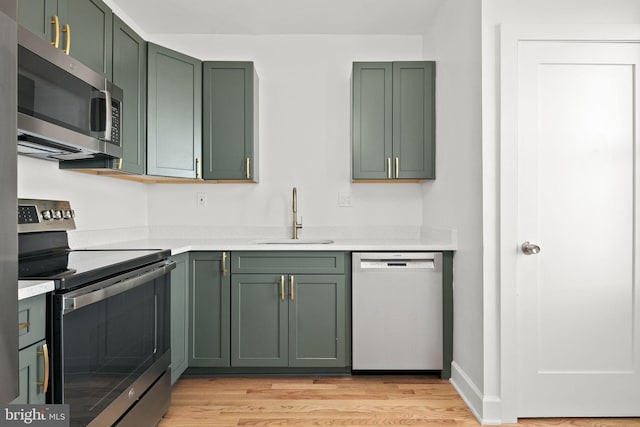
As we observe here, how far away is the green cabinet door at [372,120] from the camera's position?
3.01m

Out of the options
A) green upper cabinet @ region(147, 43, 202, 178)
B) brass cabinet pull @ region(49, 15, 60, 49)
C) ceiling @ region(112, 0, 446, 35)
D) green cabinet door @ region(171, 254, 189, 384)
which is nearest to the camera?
brass cabinet pull @ region(49, 15, 60, 49)

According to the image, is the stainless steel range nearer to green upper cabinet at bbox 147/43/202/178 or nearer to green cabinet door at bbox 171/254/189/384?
green cabinet door at bbox 171/254/189/384

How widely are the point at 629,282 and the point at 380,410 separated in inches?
57.0

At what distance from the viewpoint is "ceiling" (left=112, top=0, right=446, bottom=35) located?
9.48ft

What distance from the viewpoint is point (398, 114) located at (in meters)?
3.02

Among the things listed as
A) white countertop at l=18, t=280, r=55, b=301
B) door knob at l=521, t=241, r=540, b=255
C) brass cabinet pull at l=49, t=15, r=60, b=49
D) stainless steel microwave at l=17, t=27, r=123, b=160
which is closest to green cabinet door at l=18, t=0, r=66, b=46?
brass cabinet pull at l=49, t=15, r=60, b=49

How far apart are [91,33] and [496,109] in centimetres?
203

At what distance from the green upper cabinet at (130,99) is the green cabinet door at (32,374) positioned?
1.17 meters

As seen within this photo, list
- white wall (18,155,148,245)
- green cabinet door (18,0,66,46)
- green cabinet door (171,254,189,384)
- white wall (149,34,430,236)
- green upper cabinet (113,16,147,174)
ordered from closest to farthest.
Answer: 1. green cabinet door (18,0,66,46)
2. white wall (18,155,148,245)
3. green upper cabinet (113,16,147,174)
4. green cabinet door (171,254,189,384)
5. white wall (149,34,430,236)

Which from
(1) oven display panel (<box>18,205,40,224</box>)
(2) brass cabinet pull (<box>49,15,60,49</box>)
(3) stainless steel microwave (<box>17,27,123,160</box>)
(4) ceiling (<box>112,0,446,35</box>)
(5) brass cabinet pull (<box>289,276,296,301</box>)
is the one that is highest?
(4) ceiling (<box>112,0,446,35</box>)

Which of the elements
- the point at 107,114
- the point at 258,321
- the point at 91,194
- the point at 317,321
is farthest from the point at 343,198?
the point at 107,114

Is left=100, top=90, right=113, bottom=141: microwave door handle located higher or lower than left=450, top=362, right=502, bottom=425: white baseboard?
higher

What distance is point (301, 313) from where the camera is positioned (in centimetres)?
274

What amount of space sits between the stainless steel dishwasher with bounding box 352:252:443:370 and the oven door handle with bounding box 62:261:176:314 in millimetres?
1208
